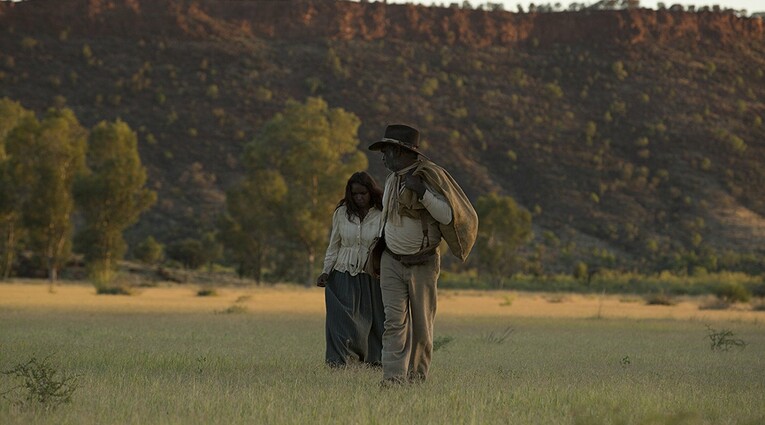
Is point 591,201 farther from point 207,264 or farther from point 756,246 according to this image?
point 207,264

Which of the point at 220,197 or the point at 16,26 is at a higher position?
the point at 16,26

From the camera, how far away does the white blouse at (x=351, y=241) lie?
13016mm

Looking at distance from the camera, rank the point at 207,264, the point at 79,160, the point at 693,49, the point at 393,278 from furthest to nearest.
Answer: the point at 693,49 → the point at 207,264 → the point at 79,160 → the point at 393,278

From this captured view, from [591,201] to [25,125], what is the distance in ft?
160

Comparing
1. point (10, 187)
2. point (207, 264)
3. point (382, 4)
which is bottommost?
point (207, 264)

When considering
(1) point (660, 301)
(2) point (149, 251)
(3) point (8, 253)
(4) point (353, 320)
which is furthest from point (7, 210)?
(4) point (353, 320)

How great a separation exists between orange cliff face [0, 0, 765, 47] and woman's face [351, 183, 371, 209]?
102 metres

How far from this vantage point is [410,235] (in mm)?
10766

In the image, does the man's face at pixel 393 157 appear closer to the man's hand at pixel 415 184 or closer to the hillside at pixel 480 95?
the man's hand at pixel 415 184

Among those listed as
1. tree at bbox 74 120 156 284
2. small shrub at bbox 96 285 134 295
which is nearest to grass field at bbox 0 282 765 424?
small shrub at bbox 96 285 134 295

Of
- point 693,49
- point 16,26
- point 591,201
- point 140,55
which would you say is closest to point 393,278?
point 591,201

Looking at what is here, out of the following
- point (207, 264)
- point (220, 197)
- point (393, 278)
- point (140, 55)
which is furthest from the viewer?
point (140, 55)

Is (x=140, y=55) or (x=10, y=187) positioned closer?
(x=10, y=187)

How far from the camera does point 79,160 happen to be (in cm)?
4816
